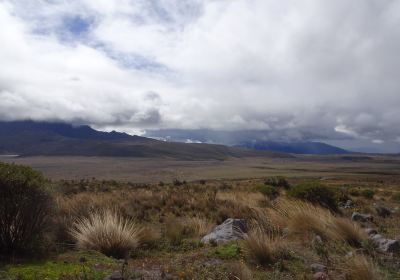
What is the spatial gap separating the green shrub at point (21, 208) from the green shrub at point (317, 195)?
1092 cm

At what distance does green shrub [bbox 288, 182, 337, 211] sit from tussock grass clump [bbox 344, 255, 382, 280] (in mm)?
9329

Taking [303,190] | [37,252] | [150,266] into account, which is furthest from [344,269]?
[303,190]

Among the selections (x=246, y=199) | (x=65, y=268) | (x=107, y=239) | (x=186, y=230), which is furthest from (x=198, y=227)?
(x=246, y=199)

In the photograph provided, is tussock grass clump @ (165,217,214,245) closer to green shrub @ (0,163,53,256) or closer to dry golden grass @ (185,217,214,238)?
dry golden grass @ (185,217,214,238)

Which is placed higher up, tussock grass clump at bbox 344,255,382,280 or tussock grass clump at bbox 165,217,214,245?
tussock grass clump at bbox 344,255,382,280

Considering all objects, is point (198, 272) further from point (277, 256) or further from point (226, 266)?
point (277, 256)

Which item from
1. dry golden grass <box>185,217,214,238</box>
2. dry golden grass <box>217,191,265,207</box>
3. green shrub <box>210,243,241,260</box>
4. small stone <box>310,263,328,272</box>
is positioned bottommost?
dry golden grass <box>185,217,214,238</box>

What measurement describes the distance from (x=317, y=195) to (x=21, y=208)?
38.9ft

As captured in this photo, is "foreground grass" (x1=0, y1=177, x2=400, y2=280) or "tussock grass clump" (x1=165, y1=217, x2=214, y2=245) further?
"tussock grass clump" (x1=165, y1=217, x2=214, y2=245)

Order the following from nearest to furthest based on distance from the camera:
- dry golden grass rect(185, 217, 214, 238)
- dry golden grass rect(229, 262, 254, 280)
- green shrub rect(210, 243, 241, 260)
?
dry golden grass rect(229, 262, 254, 280) → green shrub rect(210, 243, 241, 260) → dry golden grass rect(185, 217, 214, 238)

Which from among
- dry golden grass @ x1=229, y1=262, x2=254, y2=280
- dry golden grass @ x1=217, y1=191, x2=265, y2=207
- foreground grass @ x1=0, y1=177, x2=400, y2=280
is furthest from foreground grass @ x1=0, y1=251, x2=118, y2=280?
dry golden grass @ x1=217, y1=191, x2=265, y2=207

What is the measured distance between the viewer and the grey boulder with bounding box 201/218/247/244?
9.20 m

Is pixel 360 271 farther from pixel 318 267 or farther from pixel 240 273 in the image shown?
pixel 240 273

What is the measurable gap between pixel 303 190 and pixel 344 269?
405 inches
